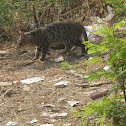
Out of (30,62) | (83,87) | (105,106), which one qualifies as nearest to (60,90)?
(83,87)

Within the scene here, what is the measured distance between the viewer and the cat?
597 centimetres

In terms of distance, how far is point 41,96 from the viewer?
350 centimetres

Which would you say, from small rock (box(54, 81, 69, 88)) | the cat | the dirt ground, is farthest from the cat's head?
small rock (box(54, 81, 69, 88))

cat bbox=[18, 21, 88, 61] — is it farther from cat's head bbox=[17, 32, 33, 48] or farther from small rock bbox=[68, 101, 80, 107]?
small rock bbox=[68, 101, 80, 107]

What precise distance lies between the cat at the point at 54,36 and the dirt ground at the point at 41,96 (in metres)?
0.67

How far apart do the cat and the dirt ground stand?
665mm

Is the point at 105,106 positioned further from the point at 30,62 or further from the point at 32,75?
the point at 30,62

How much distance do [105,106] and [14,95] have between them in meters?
2.18

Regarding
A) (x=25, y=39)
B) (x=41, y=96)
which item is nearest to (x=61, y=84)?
(x=41, y=96)

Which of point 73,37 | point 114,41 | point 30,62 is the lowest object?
point 30,62

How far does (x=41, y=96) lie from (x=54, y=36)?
2846mm

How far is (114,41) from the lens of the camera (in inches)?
69.5

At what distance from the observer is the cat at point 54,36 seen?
597 cm

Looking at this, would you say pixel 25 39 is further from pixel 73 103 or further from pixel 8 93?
pixel 73 103
